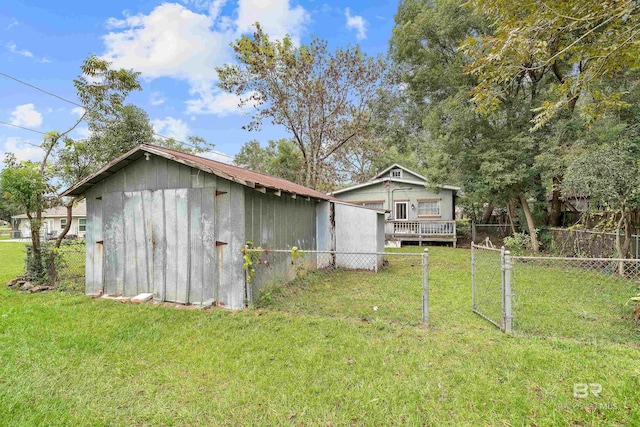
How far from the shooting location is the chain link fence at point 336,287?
497 cm

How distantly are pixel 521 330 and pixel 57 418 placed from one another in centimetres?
530

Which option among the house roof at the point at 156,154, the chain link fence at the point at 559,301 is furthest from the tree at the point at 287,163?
the chain link fence at the point at 559,301

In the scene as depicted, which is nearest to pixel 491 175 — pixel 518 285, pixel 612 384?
pixel 518 285

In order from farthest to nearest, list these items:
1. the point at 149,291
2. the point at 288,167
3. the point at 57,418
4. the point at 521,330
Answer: the point at 288,167 < the point at 149,291 < the point at 521,330 < the point at 57,418

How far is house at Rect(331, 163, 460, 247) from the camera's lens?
1585 centimetres

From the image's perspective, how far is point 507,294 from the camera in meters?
3.89

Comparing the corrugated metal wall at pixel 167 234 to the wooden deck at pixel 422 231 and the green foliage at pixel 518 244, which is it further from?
the wooden deck at pixel 422 231

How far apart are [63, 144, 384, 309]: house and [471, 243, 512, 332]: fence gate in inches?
154

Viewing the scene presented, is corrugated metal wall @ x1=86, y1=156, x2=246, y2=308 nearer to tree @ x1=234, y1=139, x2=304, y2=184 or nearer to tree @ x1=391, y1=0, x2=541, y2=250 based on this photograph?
tree @ x1=391, y1=0, x2=541, y2=250

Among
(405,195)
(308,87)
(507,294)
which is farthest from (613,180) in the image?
(308,87)

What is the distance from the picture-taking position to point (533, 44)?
4.77 m

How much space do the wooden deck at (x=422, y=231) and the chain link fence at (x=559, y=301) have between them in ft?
23.8

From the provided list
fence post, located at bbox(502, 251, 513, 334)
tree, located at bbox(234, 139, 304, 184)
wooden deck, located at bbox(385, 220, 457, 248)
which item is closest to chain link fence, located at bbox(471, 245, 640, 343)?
fence post, located at bbox(502, 251, 513, 334)

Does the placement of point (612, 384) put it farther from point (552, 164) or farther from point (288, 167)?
point (288, 167)
